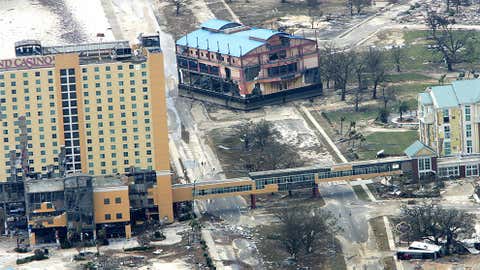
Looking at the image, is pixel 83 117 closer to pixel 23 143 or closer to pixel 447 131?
pixel 23 143

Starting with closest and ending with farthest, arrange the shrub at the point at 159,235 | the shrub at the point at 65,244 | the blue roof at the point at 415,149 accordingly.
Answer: the shrub at the point at 65,244, the shrub at the point at 159,235, the blue roof at the point at 415,149

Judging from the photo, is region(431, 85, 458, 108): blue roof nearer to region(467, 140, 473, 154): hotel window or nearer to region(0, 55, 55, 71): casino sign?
region(467, 140, 473, 154): hotel window

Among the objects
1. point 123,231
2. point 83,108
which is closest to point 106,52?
point 83,108

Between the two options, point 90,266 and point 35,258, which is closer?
point 90,266

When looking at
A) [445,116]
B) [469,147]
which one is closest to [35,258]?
[445,116]

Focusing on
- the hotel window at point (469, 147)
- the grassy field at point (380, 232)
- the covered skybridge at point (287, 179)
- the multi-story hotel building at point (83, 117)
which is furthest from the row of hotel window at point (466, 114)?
the multi-story hotel building at point (83, 117)

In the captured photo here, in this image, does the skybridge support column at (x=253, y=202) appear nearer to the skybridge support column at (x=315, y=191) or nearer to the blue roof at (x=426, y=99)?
the skybridge support column at (x=315, y=191)
